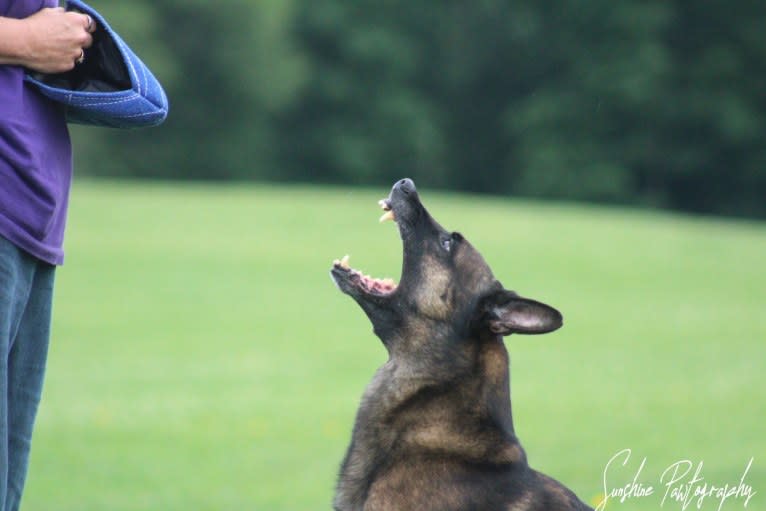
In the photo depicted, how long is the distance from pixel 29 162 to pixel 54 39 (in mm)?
378

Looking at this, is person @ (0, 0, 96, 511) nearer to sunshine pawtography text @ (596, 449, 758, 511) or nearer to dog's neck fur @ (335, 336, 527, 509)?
dog's neck fur @ (335, 336, 527, 509)

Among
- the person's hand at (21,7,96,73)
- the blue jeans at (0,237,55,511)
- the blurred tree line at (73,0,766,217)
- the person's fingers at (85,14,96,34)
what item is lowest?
the blue jeans at (0,237,55,511)

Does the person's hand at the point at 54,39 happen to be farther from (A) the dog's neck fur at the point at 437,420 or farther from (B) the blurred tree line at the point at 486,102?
(B) the blurred tree line at the point at 486,102

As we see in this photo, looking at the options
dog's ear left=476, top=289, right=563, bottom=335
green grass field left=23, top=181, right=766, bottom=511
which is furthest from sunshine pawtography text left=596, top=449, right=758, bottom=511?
dog's ear left=476, top=289, right=563, bottom=335

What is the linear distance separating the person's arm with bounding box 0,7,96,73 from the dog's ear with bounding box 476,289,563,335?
1.64 m

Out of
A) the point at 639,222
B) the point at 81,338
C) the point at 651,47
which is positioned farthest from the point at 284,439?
the point at 651,47

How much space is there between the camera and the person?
131 inches

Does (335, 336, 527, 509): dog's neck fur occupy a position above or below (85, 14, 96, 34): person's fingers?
below

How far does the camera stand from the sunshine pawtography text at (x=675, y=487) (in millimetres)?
7105

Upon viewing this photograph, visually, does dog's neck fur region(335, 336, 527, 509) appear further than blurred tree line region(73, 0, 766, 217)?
No

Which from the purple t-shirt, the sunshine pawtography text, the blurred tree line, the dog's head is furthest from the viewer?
the blurred tree line

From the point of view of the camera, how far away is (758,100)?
46.7m

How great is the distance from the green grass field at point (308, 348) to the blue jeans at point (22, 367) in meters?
3.80

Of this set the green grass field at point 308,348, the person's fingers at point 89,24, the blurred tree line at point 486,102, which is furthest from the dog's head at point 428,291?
the blurred tree line at point 486,102
